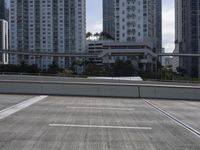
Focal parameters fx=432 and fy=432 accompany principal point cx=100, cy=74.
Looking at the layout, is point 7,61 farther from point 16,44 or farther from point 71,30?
point 71,30

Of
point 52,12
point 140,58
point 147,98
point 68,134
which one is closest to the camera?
point 68,134

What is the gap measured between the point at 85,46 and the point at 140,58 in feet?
145

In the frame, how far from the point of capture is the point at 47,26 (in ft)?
563

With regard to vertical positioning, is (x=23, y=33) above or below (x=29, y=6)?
below

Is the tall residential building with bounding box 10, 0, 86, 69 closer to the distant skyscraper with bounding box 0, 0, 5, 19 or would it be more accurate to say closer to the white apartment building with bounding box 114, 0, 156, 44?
the distant skyscraper with bounding box 0, 0, 5, 19

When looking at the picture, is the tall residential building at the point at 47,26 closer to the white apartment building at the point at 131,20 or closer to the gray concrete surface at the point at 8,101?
the white apartment building at the point at 131,20

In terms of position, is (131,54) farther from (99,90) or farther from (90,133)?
(90,133)

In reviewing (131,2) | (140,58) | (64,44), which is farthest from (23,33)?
(140,58)

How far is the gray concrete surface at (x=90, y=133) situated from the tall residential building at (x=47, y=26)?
157447 mm

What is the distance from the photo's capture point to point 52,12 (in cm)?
17375

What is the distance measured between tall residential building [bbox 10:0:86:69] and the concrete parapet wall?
143480 mm

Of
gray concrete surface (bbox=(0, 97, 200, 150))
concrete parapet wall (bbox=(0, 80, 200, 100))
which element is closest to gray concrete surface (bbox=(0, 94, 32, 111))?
gray concrete surface (bbox=(0, 97, 200, 150))

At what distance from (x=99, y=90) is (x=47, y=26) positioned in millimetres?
145569

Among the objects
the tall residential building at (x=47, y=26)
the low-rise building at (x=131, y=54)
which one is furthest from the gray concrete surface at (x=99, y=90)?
the tall residential building at (x=47, y=26)
